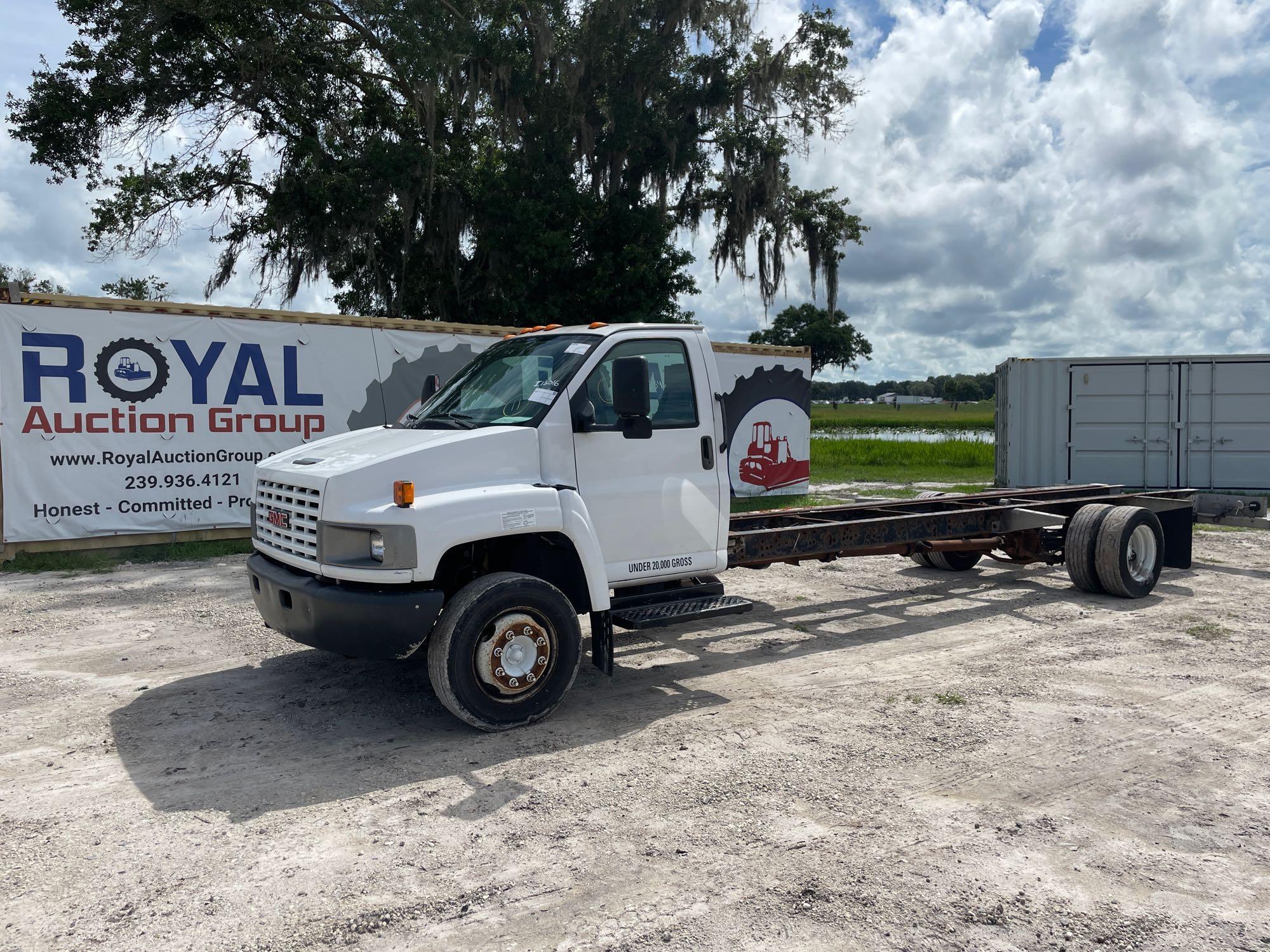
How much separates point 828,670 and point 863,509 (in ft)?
9.80

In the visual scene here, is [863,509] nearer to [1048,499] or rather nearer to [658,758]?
[1048,499]

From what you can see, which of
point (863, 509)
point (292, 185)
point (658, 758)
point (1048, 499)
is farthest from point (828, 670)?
point (292, 185)

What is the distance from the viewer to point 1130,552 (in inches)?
371

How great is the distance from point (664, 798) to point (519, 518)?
1.72 meters

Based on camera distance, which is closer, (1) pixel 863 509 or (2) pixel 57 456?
(1) pixel 863 509

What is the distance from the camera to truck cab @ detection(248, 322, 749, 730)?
5.14 meters

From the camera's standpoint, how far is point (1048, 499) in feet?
36.1

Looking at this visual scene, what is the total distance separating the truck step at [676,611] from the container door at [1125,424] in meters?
15.0

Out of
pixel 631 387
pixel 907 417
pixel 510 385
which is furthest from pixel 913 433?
pixel 631 387

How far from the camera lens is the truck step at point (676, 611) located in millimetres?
5895

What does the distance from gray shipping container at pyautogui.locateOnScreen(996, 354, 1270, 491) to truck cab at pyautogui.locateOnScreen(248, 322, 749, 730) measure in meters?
14.6

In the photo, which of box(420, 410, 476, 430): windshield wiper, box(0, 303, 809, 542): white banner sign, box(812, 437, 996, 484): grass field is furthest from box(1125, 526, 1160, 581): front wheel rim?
box(812, 437, 996, 484): grass field

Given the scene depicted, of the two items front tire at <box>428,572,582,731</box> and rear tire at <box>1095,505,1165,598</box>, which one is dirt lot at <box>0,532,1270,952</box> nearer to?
front tire at <box>428,572,582,731</box>

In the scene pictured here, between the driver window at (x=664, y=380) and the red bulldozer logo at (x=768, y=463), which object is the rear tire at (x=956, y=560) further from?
the red bulldozer logo at (x=768, y=463)
